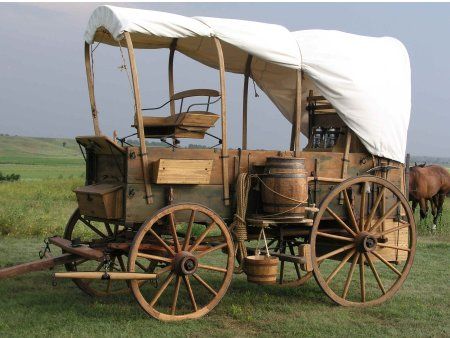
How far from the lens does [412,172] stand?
55.2 ft

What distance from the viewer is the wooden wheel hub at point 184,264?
19.9 ft

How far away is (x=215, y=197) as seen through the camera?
21.5ft

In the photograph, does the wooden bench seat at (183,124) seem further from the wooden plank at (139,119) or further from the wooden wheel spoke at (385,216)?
the wooden wheel spoke at (385,216)

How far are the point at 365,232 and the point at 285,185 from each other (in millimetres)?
1196

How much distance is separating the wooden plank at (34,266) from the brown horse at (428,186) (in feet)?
39.2

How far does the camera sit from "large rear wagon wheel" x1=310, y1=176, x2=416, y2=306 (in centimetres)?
691

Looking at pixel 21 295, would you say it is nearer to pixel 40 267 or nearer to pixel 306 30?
pixel 40 267

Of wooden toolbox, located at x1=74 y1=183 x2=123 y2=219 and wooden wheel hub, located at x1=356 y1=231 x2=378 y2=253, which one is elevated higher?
wooden toolbox, located at x1=74 y1=183 x2=123 y2=219

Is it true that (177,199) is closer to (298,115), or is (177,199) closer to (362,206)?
(298,115)

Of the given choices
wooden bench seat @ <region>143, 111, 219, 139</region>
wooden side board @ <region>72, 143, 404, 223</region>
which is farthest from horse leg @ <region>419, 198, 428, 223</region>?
wooden bench seat @ <region>143, 111, 219, 139</region>

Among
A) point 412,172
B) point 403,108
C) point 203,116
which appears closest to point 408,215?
point 403,108

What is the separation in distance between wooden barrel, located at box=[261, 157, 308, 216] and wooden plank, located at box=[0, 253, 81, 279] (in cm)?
202

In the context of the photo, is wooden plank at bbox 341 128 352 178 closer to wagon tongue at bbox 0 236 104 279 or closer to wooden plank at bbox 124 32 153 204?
wooden plank at bbox 124 32 153 204

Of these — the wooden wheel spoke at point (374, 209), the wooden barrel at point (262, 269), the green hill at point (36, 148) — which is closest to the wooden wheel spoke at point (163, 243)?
the wooden barrel at point (262, 269)
